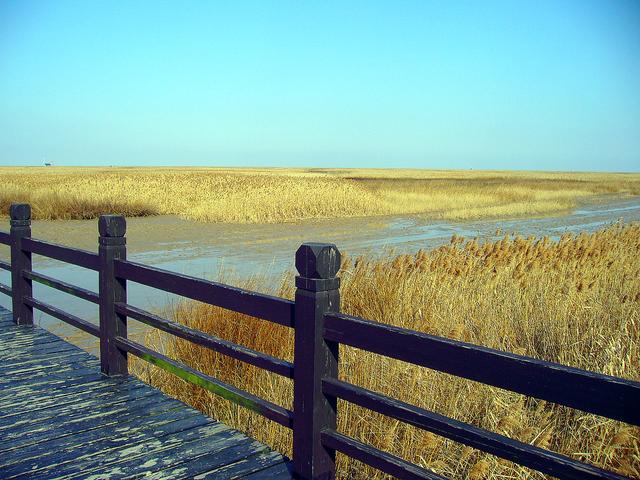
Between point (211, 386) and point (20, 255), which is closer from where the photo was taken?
point (211, 386)

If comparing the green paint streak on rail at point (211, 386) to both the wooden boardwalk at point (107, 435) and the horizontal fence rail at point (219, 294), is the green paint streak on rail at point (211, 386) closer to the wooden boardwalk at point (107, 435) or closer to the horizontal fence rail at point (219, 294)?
the wooden boardwalk at point (107, 435)

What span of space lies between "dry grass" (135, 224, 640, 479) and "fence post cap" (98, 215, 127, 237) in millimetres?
1575

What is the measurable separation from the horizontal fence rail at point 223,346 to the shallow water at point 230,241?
4.08 metres

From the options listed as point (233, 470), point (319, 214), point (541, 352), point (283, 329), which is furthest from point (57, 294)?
point (319, 214)

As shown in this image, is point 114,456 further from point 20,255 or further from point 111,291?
point 20,255

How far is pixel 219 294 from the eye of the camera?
391cm

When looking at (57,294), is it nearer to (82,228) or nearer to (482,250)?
(482,250)

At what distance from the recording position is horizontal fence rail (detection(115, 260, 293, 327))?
11.4 ft

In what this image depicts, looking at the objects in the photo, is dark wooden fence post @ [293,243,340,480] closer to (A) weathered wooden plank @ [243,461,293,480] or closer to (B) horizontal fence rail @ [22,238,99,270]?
(A) weathered wooden plank @ [243,461,293,480]

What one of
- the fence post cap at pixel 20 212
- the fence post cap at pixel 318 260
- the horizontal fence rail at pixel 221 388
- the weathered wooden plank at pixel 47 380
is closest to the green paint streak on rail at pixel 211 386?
the horizontal fence rail at pixel 221 388

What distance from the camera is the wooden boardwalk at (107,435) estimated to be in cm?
348

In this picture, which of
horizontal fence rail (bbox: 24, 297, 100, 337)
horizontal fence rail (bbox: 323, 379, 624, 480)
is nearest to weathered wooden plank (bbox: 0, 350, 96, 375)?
horizontal fence rail (bbox: 24, 297, 100, 337)

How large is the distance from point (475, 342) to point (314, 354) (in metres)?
3.91

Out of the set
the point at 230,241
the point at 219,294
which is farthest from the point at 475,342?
the point at 230,241
